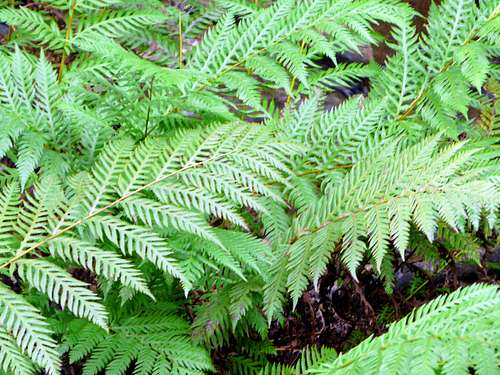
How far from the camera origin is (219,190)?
4.82ft

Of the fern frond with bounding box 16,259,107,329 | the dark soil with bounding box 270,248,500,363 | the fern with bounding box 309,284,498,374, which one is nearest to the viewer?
the fern with bounding box 309,284,498,374

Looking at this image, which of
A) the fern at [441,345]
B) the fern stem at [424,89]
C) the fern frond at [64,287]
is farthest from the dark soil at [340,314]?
the fern frond at [64,287]

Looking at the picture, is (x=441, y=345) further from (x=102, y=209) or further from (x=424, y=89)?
(x=424, y=89)

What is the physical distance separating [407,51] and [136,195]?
101 centimetres

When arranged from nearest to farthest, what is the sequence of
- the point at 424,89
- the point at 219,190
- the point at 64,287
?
1. the point at 64,287
2. the point at 219,190
3. the point at 424,89

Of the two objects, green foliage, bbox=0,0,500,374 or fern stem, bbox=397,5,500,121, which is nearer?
green foliage, bbox=0,0,500,374

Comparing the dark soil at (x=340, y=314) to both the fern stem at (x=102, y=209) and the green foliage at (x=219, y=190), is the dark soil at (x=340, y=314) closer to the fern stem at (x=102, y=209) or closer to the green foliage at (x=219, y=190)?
the green foliage at (x=219, y=190)

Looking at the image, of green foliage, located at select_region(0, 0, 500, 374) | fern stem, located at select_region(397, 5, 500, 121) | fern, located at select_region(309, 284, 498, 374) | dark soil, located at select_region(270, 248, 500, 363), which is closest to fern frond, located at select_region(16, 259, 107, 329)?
green foliage, located at select_region(0, 0, 500, 374)

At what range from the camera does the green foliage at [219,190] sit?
1.37 metres

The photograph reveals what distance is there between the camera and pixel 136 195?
1460mm

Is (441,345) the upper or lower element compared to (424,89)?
lower

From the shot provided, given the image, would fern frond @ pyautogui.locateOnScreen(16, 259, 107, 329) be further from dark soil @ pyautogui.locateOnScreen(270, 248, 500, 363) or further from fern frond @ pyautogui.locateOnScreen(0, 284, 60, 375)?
dark soil @ pyautogui.locateOnScreen(270, 248, 500, 363)

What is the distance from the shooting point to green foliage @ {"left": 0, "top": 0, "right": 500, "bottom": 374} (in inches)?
53.9

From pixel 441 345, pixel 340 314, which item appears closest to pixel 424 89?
pixel 340 314
